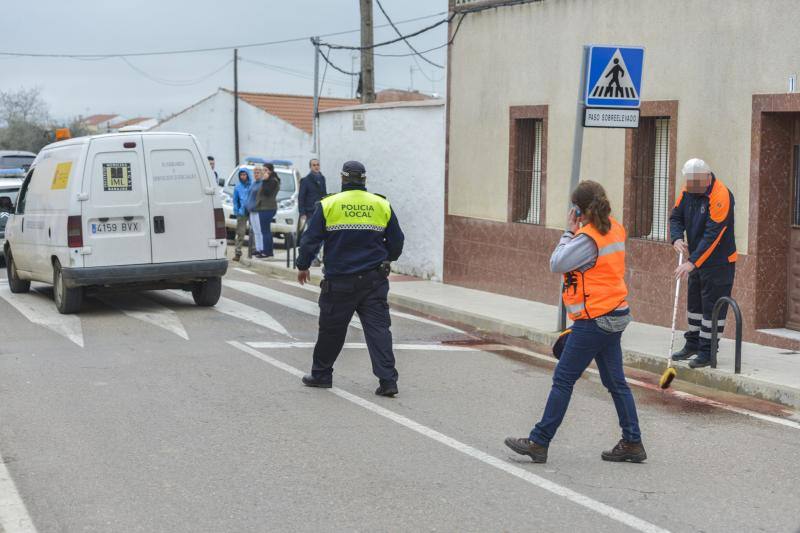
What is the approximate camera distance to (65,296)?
43.4ft

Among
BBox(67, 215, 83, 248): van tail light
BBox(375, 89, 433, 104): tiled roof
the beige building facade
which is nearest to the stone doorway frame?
the beige building facade

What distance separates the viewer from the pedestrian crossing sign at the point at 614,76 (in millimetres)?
11062

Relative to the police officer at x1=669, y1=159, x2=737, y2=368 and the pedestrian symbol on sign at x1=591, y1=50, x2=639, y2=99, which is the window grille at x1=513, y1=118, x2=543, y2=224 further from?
the police officer at x1=669, y1=159, x2=737, y2=368

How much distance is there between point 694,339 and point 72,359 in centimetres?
564

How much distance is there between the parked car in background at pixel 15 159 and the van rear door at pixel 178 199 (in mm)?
15953

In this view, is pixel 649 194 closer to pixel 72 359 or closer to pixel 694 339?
pixel 694 339

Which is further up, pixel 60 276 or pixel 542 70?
pixel 542 70

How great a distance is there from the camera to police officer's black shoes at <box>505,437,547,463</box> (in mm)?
6898

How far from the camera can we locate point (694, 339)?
10.4m

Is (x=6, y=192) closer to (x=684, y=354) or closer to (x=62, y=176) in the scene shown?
(x=62, y=176)

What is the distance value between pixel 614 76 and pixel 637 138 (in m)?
2.19

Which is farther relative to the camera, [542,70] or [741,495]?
[542,70]

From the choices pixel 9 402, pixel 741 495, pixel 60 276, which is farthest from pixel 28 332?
pixel 741 495

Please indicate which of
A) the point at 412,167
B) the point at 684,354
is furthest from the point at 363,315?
the point at 412,167
